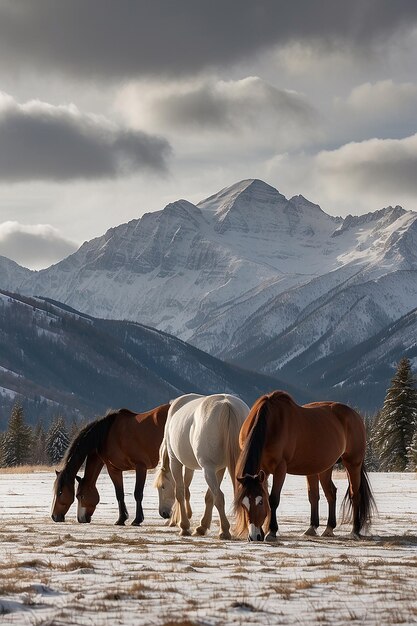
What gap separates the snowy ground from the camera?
31.4ft

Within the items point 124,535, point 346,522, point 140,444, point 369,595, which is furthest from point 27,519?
point 369,595

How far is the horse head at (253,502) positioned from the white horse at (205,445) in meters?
1.27

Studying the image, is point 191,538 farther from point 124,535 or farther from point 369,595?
point 369,595

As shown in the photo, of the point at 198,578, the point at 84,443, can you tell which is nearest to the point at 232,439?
the point at 84,443

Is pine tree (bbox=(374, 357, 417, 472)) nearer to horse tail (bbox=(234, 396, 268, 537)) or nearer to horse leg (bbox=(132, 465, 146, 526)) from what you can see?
horse leg (bbox=(132, 465, 146, 526))

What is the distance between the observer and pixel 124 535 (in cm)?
1880

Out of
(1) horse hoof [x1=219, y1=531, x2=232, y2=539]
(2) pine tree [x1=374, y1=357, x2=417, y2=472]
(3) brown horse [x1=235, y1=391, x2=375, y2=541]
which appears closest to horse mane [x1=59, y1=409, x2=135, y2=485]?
(3) brown horse [x1=235, y1=391, x2=375, y2=541]

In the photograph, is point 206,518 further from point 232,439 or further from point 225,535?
point 232,439

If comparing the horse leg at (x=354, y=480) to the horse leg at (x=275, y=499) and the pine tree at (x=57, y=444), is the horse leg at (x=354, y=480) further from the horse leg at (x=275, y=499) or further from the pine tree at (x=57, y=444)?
the pine tree at (x=57, y=444)

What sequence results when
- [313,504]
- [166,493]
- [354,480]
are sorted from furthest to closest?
[166,493] < [354,480] < [313,504]

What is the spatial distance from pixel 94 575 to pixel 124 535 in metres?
6.68

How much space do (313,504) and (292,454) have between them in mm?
1758

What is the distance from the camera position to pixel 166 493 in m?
23.0

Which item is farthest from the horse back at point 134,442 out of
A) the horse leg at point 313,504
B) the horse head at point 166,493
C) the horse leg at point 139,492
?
the horse leg at point 313,504
